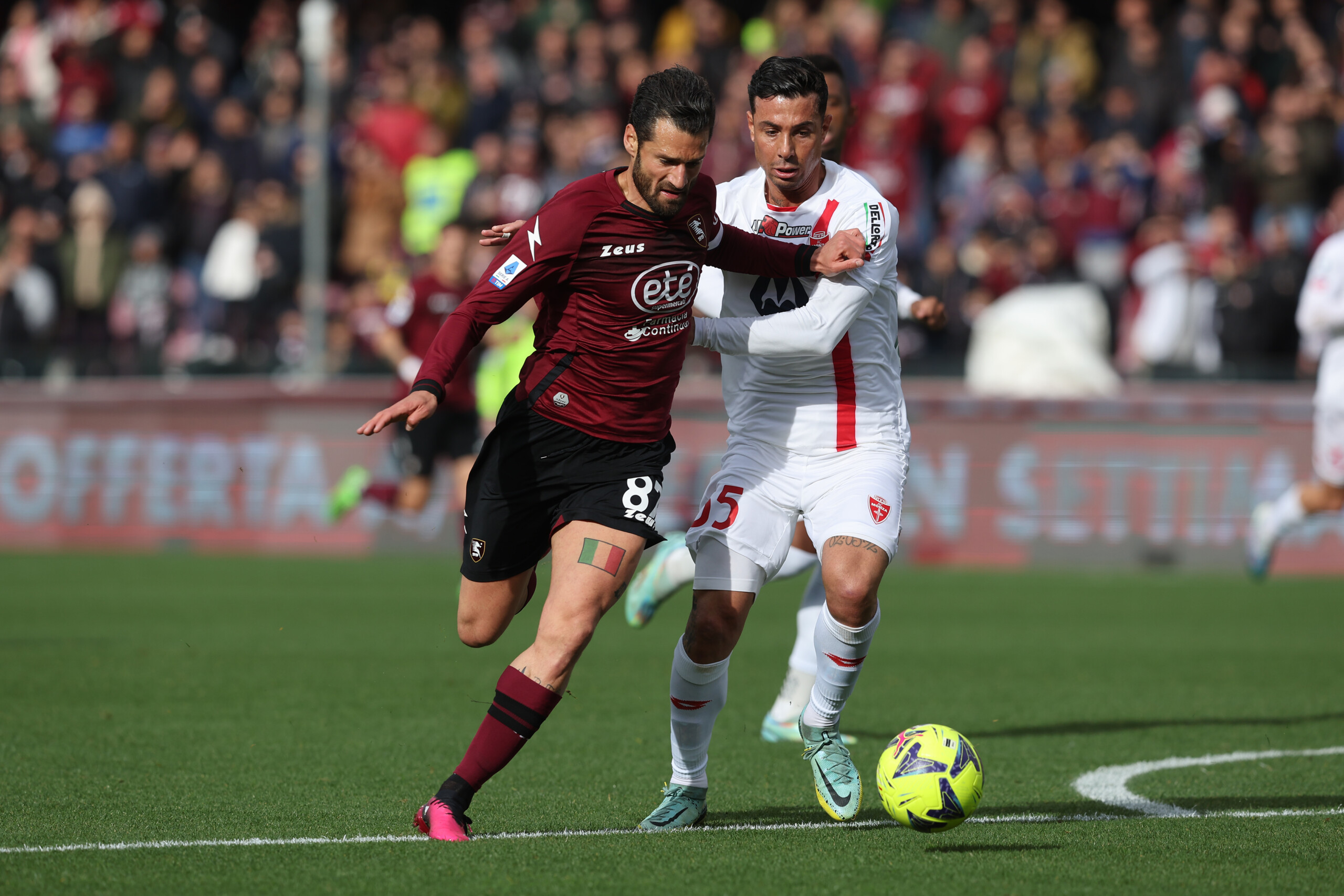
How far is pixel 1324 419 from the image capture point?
35.0 ft

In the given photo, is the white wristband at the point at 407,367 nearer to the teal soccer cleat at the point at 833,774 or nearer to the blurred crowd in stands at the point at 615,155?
the blurred crowd in stands at the point at 615,155

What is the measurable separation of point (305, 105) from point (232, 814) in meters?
15.2

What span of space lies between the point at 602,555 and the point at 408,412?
2.63 ft

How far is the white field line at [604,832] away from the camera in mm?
5207

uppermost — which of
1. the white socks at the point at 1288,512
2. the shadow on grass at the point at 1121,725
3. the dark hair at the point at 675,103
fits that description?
the dark hair at the point at 675,103

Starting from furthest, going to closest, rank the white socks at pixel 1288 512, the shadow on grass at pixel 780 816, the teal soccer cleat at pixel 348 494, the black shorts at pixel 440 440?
the teal soccer cleat at pixel 348 494 → the black shorts at pixel 440 440 → the white socks at pixel 1288 512 → the shadow on grass at pixel 780 816

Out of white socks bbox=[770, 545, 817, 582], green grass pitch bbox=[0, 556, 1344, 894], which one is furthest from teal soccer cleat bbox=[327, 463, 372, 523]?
white socks bbox=[770, 545, 817, 582]

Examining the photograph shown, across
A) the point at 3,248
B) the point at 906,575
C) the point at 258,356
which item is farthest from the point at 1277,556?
the point at 3,248

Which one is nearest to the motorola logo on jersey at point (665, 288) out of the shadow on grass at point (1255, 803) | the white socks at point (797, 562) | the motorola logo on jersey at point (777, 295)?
the motorola logo on jersey at point (777, 295)

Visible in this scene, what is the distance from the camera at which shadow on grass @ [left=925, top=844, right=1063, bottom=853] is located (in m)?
5.28

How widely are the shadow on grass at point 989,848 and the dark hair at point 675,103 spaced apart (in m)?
2.29

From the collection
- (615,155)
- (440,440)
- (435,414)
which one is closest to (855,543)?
(435,414)

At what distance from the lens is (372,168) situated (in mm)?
17875

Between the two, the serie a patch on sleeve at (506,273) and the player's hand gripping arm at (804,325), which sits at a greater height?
the serie a patch on sleeve at (506,273)
